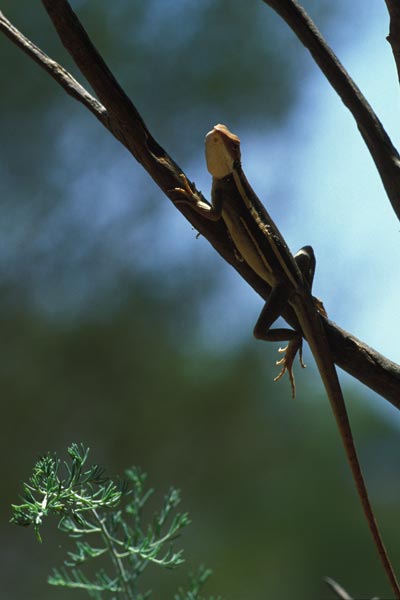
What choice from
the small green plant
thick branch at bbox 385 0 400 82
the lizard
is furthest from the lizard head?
the small green plant

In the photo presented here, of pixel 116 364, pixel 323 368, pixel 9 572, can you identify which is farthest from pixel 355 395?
pixel 323 368

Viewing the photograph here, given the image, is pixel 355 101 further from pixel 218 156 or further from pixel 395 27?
pixel 218 156

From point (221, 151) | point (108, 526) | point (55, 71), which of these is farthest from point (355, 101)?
point (108, 526)

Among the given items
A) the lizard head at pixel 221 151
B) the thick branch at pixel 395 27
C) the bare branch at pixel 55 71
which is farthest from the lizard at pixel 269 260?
the thick branch at pixel 395 27

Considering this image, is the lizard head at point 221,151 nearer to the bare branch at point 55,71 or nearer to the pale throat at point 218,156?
the pale throat at point 218,156

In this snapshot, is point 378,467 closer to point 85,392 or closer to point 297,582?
point 297,582
